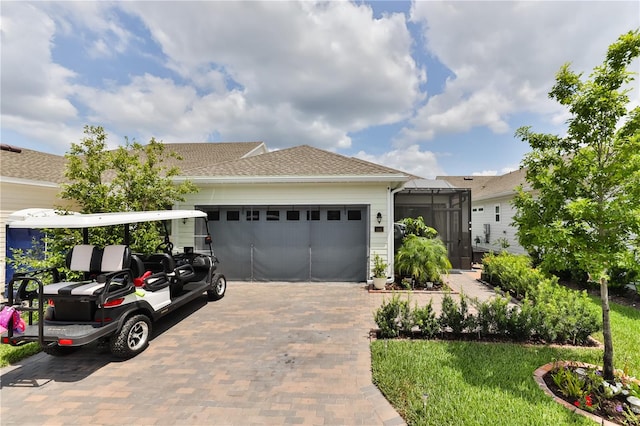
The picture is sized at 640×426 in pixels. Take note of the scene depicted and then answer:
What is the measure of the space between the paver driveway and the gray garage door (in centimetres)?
336

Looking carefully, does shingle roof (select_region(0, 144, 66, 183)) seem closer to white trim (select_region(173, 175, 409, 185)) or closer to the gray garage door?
white trim (select_region(173, 175, 409, 185))

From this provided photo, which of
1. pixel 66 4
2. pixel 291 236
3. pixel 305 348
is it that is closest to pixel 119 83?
pixel 66 4

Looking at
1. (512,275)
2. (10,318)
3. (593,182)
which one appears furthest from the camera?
(512,275)

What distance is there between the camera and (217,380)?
3.67 metres

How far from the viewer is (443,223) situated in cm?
1180

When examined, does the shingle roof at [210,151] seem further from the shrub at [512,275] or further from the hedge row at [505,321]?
the shrub at [512,275]

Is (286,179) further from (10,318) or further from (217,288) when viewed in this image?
(10,318)

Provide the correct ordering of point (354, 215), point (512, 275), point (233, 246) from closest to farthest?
point (512, 275)
point (354, 215)
point (233, 246)

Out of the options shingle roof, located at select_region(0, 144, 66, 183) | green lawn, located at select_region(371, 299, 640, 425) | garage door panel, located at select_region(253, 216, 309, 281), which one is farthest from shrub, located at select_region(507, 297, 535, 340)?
shingle roof, located at select_region(0, 144, 66, 183)

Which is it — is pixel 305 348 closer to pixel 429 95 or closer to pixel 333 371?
pixel 333 371

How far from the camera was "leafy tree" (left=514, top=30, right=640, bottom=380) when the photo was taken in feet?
10.1

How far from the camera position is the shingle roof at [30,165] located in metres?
7.67

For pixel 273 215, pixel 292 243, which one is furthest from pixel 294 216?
pixel 292 243

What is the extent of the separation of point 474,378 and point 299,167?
7539 mm
